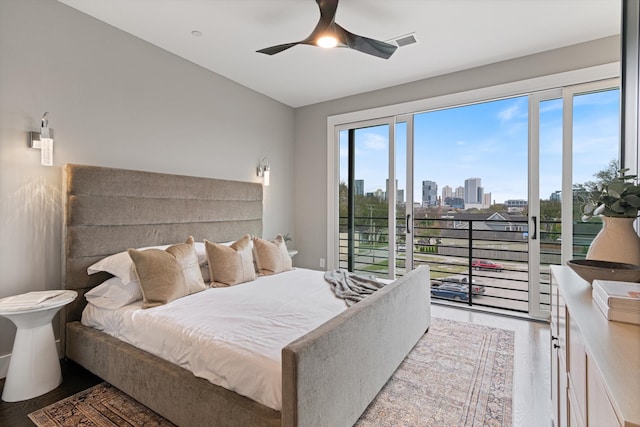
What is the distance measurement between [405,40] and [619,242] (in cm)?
252

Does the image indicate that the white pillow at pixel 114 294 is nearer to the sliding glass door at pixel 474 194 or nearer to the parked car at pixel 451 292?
the sliding glass door at pixel 474 194

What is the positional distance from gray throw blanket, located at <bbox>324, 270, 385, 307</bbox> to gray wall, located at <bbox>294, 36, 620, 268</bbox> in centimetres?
183

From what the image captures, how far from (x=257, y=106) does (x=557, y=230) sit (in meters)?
3.90

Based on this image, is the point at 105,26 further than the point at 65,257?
Yes

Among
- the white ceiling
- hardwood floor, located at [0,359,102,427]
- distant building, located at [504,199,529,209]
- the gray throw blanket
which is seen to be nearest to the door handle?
distant building, located at [504,199,529,209]

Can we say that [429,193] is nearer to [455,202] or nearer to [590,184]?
[455,202]

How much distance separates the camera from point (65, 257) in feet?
8.00

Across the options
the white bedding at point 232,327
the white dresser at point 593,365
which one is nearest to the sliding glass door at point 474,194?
the white bedding at point 232,327

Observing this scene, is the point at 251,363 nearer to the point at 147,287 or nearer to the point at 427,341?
the point at 147,287

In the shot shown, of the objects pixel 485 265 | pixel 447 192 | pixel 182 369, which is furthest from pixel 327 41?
pixel 485 265

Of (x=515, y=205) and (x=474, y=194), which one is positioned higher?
(x=474, y=194)

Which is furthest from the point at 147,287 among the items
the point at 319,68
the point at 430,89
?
the point at 430,89

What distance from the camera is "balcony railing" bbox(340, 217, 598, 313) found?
13.3 feet

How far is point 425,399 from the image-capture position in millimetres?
2049
